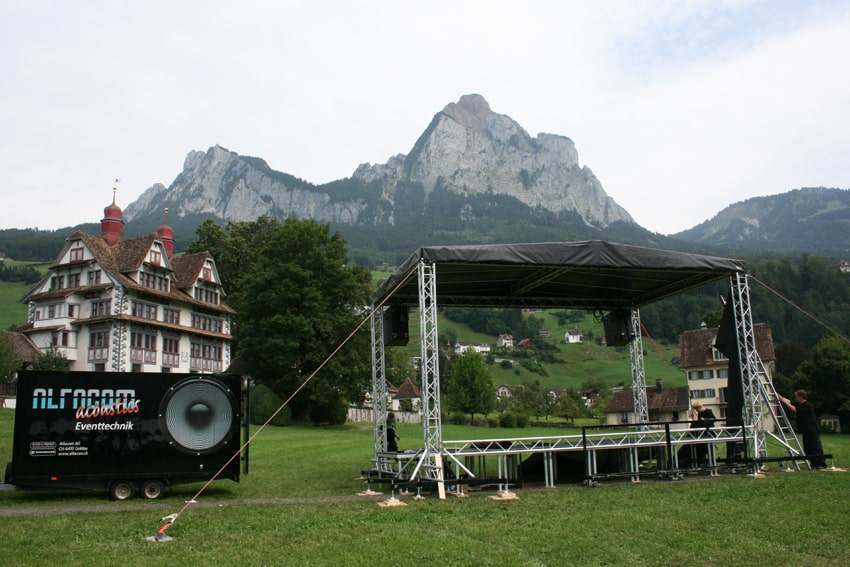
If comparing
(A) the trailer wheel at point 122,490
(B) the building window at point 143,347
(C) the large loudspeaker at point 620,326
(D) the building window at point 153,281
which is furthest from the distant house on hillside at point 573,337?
(A) the trailer wheel at point 122,490

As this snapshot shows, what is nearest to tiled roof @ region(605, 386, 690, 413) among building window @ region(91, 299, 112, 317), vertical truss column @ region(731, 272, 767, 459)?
building window @ region(91, 299, 112, 317)

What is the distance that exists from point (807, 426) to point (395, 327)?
1032cm

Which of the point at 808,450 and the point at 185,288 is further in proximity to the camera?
the point at 185,288

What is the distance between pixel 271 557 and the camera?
7941 mm

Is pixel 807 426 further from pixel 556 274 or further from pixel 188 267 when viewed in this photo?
pixel 188 267

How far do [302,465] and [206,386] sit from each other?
689cm

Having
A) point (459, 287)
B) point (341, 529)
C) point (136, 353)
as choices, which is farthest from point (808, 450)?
point (136, 353)

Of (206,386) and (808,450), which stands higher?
(206,386)

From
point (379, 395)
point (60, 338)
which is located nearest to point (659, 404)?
point (60, 338)

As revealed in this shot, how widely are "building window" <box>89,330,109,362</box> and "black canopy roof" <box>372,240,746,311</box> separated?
104 feet

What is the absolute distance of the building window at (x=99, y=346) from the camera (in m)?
43.8

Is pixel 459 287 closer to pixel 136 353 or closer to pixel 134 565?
pixel 134 565

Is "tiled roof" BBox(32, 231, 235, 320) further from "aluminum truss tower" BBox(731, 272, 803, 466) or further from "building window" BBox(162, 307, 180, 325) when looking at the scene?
"aluminum truss tower" BBox(731, 272, 803, 466)

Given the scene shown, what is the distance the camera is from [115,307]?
141ft
